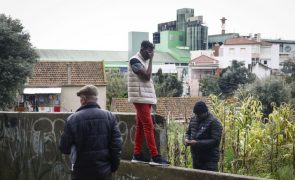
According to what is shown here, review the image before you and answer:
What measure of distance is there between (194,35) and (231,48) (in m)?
15.5

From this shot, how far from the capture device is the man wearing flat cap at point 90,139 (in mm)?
4527

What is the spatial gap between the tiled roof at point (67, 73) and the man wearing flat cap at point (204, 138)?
34192 mm

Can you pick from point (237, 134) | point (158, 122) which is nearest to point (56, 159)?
point (158, 122)

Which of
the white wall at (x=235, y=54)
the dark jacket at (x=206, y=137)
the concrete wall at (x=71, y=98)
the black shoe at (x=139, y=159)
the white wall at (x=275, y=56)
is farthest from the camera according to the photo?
the white wall at (x=275, y=56)

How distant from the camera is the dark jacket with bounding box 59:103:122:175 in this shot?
453cm

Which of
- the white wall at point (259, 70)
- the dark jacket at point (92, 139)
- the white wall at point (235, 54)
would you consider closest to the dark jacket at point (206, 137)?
the dark jacket at point (92, 139)

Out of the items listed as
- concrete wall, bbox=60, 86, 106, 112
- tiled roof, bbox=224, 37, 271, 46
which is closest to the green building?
tiled roof, bbox=224, 37, 271, 46

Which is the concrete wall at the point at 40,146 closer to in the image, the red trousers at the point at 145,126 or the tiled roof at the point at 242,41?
the red trousers at the point at 145,126

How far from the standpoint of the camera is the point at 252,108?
752 cm

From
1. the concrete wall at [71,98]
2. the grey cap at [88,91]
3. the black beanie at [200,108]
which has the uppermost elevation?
the grey cap at [88,91]

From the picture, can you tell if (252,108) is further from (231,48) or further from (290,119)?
(231,48)

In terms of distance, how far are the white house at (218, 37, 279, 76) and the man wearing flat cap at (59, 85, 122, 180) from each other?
6114 cm

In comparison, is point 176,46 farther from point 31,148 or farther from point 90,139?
point 90,139

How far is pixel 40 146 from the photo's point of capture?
7.30 m
